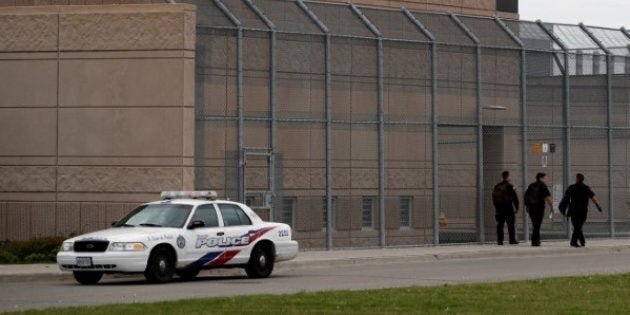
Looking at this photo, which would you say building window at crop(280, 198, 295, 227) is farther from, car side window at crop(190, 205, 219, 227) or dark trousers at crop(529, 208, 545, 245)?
car side window at crop(190, 205, 219, 227)

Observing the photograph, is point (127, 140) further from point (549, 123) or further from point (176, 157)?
point (549, 123)

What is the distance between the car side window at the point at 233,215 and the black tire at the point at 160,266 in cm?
143

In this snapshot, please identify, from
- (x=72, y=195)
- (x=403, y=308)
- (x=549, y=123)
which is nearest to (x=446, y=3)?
(x=549, y=123)

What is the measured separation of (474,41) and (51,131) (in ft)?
33.6

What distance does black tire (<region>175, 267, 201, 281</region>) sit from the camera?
891 inches

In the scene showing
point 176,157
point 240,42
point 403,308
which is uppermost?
point 240,42

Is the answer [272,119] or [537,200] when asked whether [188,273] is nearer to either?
[272,119]

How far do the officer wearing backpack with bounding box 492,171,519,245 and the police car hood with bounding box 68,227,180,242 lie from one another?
11579 mm

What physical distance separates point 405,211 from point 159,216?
10053 mm

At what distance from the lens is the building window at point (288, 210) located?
1163 inches

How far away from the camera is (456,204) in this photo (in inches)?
1284

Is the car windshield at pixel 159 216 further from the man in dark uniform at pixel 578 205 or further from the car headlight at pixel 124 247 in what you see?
the man in dark uniform at pixel 578 205

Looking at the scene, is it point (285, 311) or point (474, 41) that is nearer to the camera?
point (285, 311)

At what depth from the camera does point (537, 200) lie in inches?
1249
